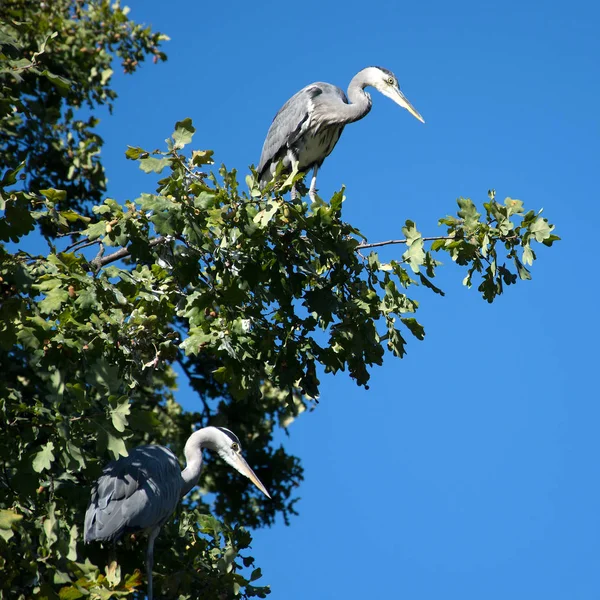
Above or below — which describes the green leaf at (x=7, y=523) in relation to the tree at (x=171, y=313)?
below

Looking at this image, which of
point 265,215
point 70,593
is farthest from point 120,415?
point 265,215

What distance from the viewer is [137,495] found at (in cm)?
656

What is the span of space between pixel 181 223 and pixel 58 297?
2.59ft

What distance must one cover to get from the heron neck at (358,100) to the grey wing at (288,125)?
1.06ft

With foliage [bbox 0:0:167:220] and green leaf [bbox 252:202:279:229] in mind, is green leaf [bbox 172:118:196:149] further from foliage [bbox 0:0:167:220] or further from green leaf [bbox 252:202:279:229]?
foliage [bbox 0:0:167:220]

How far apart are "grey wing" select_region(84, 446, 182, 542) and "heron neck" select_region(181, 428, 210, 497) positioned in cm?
25

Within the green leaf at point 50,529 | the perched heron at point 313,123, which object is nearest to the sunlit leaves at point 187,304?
the green leaf at point 50,529

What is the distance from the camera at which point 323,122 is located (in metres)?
9.94

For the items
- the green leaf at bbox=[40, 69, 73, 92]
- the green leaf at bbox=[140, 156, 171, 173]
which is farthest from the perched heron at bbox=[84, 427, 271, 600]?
the green leaf at bbox=[40, 69, 73, 92]

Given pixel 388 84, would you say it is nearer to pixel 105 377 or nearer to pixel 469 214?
pixel 469 214

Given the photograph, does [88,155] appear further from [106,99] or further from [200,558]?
[200,558]

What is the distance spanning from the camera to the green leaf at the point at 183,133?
5.92 m

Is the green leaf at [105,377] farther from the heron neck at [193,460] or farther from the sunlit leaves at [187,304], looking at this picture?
the heron neck at [193,460]

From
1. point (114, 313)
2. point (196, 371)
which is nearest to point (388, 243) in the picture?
point (114, 313)
